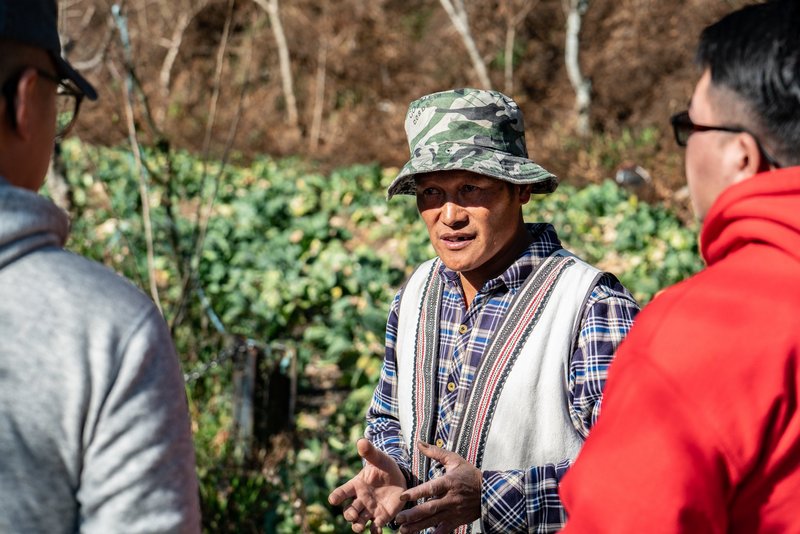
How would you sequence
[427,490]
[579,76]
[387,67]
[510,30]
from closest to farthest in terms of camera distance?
[427,490], [579,76], [510,30], [387,67]

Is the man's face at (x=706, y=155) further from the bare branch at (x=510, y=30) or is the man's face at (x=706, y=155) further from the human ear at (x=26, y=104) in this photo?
the bare branch at (x=510, y=30)

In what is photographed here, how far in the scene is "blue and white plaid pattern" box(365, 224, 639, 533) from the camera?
2045 mm

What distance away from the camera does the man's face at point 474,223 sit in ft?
7.70

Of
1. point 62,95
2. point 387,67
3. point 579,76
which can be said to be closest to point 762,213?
point 62,95

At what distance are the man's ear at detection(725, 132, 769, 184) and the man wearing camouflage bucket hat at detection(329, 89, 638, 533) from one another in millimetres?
810

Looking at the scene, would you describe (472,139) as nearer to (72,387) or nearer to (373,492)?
(373,492)

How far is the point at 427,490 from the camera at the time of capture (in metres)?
1.95

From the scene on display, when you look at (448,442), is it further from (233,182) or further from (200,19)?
(200,19)

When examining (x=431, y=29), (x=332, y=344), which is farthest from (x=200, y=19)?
(x=332, y=344)

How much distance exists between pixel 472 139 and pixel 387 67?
903 inches

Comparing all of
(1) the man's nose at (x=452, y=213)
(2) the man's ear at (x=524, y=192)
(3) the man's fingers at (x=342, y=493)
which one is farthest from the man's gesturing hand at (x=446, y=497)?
(2) the man's ear at (x=524, y=192)

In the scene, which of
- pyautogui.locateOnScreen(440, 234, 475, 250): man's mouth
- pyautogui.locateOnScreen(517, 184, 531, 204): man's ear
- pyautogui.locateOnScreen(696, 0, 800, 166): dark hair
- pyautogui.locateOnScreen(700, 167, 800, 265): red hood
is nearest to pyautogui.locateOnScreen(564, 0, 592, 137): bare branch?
→ pyautogui.locateOnScreen(517, 184, 531, 204): man's ear

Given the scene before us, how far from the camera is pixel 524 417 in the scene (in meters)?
2.15

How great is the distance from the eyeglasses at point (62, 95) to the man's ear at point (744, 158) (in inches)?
38.9
